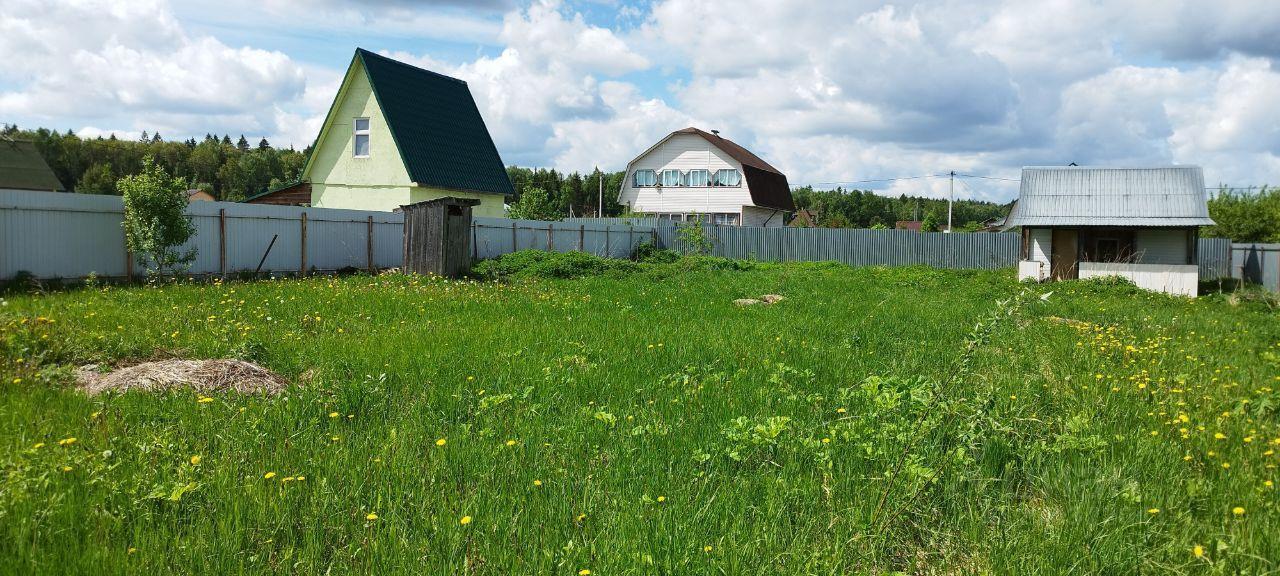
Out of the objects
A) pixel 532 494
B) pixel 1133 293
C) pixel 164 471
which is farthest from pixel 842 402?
pixel 1133 293

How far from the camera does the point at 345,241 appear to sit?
20.7 m

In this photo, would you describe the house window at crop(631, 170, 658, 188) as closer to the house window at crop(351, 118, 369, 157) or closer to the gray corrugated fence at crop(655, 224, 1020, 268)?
the gray corrugated fence at crop(655, 224, 1020, 268)

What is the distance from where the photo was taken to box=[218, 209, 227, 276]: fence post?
56.5 ft

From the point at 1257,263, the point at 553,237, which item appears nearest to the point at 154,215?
the point at 553,237

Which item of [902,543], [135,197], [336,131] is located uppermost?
[336,131]

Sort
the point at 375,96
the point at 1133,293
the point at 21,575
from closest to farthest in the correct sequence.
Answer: the point at 21,575 → the point at 1133,293 → the point at 375,96

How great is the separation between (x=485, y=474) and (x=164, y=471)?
1623mm

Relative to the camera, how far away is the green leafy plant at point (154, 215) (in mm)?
14773

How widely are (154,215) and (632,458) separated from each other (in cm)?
1401

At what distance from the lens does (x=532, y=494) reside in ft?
13.1

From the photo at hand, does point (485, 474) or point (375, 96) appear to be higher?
Result: point (375, 96)

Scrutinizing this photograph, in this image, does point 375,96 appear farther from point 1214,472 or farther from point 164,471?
point 1214,472

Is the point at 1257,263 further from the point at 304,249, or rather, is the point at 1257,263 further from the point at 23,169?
the point at 23,169

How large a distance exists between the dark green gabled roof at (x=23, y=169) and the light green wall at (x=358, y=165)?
11.6 m
